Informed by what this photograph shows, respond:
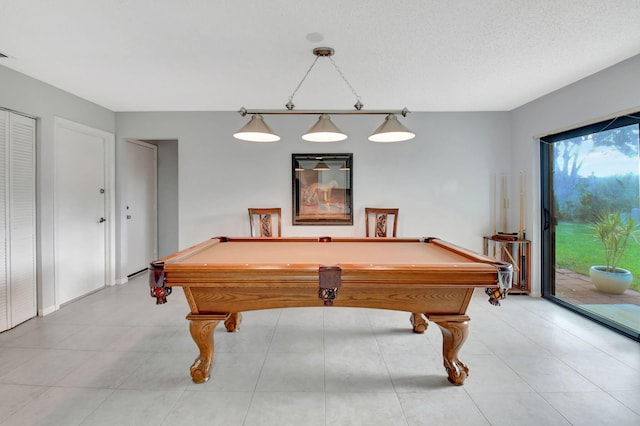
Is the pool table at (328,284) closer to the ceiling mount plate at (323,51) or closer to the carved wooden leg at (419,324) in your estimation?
the carved wooden leg at (419,324)

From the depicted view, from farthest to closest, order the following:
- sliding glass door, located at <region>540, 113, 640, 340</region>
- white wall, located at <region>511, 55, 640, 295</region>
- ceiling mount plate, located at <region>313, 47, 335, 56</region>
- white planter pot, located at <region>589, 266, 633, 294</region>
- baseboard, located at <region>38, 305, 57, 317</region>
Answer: baseboard, located at <region>38, 305, 57, 317</region> < white planter pot, located at <region>589, 266, 633, 294</region> < sliding glass door, located at <region>540, 113, 640, 340</region> < white wall, located at <region>511, 55, 640, 295</region> < ceiling mount plate, located at <region>313, 47, 335, 56</region>

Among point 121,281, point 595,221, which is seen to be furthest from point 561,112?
point 121,281

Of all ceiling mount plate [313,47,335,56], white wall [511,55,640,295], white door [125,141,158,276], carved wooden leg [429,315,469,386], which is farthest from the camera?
white door [125,141,158,276]

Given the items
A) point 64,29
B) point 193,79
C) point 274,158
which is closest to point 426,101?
point 274,158

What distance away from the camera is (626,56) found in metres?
2.69

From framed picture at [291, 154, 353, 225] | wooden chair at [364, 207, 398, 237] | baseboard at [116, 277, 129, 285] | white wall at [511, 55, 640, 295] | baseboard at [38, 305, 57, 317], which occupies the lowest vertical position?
baseboard at [38, 305, 57, 317]

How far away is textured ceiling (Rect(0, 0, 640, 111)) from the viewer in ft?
6.63

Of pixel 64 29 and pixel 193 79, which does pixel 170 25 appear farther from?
pixel 193 79

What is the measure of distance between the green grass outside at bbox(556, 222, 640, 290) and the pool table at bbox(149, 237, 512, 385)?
1961 mm

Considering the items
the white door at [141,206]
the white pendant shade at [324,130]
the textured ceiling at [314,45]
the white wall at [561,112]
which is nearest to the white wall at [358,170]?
the white wall at [561,112]

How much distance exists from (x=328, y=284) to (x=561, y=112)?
139 inches

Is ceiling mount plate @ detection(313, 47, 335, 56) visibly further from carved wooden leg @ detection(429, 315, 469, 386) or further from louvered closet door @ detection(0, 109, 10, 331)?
louvered closet door @ detection(0, 109, 10, 331)

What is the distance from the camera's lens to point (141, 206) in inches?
195

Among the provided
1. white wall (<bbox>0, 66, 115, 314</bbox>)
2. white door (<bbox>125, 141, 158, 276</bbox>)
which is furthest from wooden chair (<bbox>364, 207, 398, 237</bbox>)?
white wall (<bbox>0, 66, 115, 314</bbox>)
